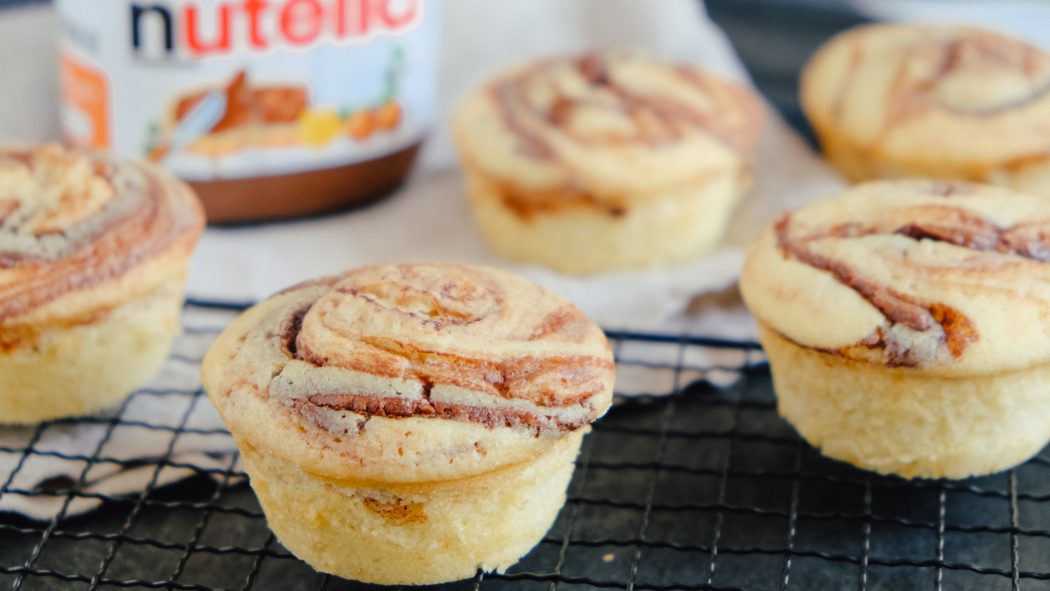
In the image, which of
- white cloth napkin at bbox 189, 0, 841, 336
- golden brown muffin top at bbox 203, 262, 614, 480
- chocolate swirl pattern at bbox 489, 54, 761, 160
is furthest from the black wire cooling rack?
chocolate swirl pattern at bbox 489, 54, 761, 160

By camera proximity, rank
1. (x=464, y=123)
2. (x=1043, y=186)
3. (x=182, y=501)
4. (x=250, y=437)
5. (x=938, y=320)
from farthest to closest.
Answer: (x=464, y=123) < (x=1043, y=186) < (x=182, y=501) < (x=938, y=320) < (x=250, y=437)

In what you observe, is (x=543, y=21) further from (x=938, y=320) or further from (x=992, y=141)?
(x=938, y=320)

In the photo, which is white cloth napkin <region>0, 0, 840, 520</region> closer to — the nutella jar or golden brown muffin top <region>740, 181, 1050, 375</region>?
the nutella jar

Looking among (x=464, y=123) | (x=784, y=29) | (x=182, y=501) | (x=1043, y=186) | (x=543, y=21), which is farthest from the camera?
(x=784, y=29)

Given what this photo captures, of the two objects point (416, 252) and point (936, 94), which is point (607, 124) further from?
point (936, 94)

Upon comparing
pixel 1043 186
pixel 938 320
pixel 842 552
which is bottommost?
pixel 842 552

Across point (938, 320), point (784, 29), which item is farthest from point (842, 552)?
point (784, 29)
